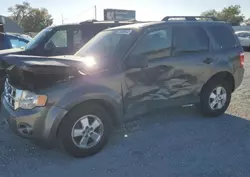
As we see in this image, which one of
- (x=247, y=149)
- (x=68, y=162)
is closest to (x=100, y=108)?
(x=68, y=162)

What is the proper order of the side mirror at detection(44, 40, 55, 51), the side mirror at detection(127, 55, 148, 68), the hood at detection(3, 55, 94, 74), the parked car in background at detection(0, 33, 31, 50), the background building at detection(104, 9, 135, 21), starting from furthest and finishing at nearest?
1. the background building at detection(104, 9, 135, 21)
2. the parked car in background at detection(0, 33, 31, 50)
3. the side mirror at detection(44, 40, 55, 51)
4. the side mirror at detection(127, 55, 148, 68)
5. the hood at detection(3, 55, 94, 74)

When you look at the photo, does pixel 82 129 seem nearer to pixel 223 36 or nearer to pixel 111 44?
pixel 111 44

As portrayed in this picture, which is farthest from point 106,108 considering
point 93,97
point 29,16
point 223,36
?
point 29,16

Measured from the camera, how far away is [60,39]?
25.9 feet

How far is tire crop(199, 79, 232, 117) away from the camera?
18.1 feet

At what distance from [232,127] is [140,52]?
6.83 ft

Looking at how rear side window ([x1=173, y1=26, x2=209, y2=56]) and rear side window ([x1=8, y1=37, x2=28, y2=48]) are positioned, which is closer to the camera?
rear side window ([x1=173, y1=26, x2=209, y2=56])

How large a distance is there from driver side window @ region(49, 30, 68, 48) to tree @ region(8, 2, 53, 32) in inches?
2761

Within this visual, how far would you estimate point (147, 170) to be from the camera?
3.70 meters

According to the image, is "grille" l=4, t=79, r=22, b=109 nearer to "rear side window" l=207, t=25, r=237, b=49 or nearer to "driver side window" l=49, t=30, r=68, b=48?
"rear side window" l=207, t=25, r=237, b=49

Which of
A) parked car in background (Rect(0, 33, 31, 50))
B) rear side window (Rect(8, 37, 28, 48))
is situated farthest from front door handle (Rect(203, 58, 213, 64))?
rear side window (Rect(8, 37, 28, 48))

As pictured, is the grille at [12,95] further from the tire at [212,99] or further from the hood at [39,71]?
the tire at [212,99]

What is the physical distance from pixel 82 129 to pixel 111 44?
1537mm

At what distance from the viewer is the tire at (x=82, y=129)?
12.7 feet
